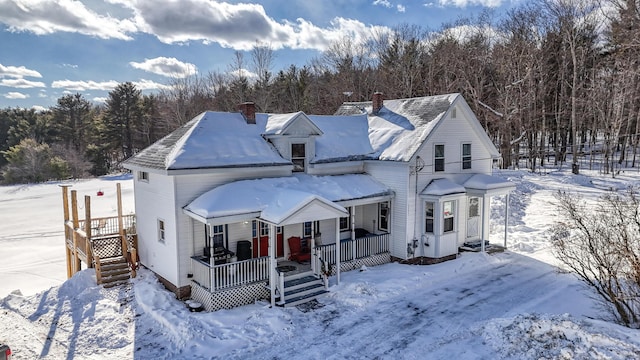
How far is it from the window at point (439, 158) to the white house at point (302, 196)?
0.05 metres

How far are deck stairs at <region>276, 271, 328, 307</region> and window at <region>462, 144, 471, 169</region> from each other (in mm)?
9505

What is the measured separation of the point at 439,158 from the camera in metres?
17.8

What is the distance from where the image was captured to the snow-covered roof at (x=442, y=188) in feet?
54.3

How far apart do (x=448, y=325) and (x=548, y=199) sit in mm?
18619

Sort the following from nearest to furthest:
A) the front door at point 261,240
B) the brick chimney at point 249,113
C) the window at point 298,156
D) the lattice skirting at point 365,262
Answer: the front door at point 261,240 < the lattice skirting at point 365,262 < the window at point 298,156 < the brick chimney at point 249,113

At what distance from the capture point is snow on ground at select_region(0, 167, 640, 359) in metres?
9.80

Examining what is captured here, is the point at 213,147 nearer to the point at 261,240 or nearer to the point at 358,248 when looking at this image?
the point at 261,240

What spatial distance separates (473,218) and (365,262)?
6.37 metres

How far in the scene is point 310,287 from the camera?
13719 millimetres

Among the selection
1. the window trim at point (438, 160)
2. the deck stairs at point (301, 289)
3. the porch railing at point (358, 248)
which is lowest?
the deck stairs at point (301, 289)

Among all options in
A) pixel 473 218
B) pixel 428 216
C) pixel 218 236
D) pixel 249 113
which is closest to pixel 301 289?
pixel 218 236

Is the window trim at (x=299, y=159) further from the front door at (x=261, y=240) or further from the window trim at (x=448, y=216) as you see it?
the window trim at (x=448, y=216)

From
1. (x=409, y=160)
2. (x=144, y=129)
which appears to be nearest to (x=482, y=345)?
(x=409, y=160)

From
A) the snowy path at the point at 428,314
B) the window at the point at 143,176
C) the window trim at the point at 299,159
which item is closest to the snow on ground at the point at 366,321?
the snowy path at the point at 428,314
